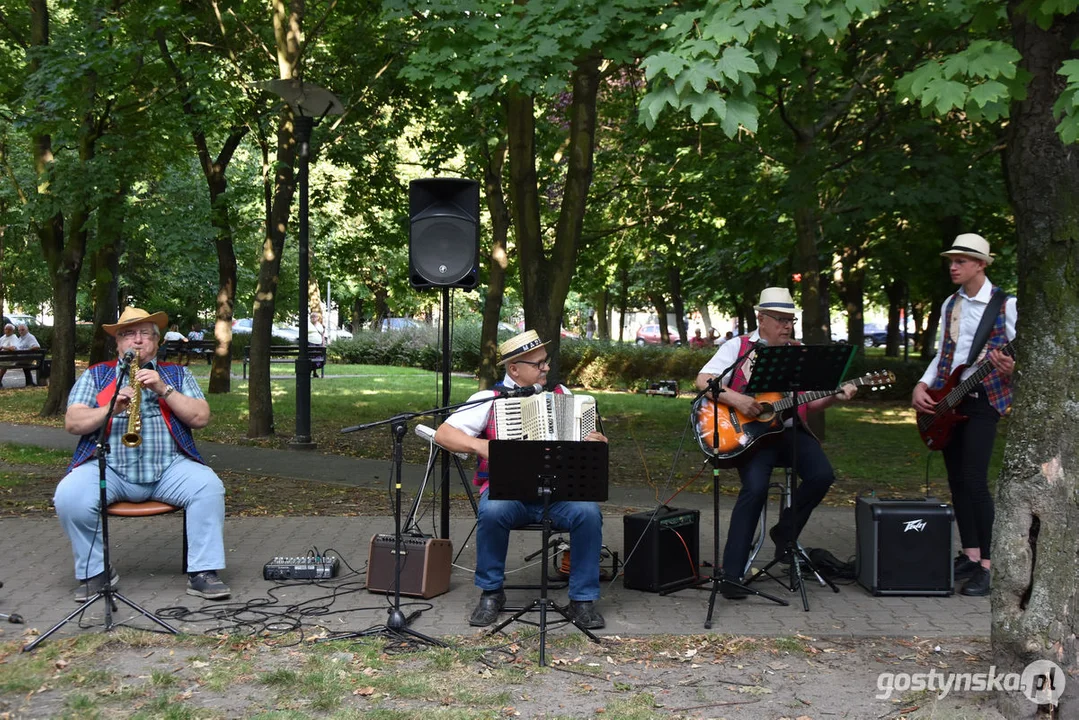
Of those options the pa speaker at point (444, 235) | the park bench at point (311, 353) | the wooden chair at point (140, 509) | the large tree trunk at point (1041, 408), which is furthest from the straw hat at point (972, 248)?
the park bench at point (311, 353)

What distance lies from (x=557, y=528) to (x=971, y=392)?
9.13 ft

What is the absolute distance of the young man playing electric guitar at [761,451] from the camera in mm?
6832

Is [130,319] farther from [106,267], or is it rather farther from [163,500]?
[106,267]

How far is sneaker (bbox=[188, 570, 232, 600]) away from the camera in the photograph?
6664mm

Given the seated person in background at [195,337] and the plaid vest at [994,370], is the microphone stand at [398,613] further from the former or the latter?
the seated person in background at [195,337]

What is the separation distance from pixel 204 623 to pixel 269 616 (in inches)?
14.2

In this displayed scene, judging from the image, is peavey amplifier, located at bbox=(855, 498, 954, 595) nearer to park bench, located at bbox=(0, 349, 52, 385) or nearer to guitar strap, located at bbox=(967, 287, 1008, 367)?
guitar strap, located at bbox=(967, 287, 1008, 367)

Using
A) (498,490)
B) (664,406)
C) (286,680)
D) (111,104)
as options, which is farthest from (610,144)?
(286,680)

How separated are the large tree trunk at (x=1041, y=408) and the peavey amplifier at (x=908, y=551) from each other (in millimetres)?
1898

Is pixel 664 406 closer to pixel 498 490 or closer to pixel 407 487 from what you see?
pixel 407 487

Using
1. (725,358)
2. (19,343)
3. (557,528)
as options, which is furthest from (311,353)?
(557,528)

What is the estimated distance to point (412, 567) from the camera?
683 cm

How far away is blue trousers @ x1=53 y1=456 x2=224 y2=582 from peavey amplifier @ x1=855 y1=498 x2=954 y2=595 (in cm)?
411

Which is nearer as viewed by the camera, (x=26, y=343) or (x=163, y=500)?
(x=163, y=500)
